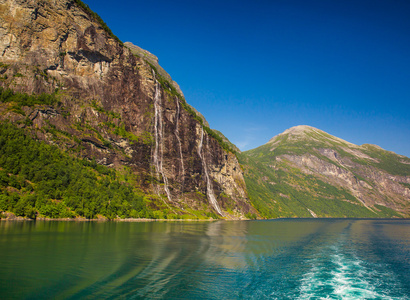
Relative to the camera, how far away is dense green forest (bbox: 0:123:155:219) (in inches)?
2699

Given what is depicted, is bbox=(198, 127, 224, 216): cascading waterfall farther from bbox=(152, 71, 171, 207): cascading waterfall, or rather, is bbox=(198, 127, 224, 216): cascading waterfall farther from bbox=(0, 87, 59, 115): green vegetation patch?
bbox=(0, 87, 59, 115): green vegetation patch

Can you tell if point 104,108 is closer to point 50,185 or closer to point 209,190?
point 50,185

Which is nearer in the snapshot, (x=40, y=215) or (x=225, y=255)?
(x=225, y=255)

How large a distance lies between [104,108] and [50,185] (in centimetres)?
6032

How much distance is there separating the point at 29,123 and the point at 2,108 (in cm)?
911

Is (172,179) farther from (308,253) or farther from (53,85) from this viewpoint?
(308,253)

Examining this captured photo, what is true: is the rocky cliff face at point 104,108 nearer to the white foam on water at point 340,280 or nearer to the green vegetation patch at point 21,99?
the green vegetation patch at point 21,99

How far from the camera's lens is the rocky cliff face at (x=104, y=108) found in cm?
10688

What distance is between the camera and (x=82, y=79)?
124 meters

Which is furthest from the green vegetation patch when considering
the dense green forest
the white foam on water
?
the white foam on water

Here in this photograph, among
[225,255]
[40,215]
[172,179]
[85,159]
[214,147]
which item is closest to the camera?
[225,255]

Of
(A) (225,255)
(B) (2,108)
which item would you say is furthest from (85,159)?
(A) (225,255)

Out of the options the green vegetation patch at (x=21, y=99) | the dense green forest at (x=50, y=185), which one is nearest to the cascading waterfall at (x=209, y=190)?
the dense green forest at (x=50, y=185)

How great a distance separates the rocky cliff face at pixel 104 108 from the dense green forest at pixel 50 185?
11.3m
